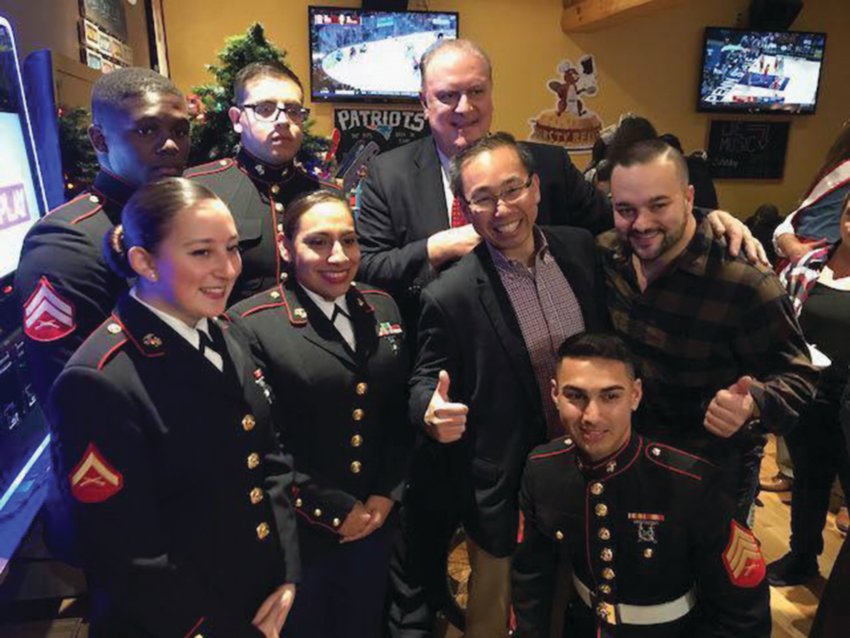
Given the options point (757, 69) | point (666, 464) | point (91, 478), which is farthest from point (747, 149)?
point (91, 478)

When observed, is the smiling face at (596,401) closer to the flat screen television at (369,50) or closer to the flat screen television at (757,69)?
the flat screen television at (369,50)

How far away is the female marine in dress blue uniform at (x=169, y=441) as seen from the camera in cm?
121

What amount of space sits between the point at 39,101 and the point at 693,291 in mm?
2462

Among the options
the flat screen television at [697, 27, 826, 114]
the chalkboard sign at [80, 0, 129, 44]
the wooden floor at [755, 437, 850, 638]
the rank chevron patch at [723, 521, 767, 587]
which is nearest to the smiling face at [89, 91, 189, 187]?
the rank chevron patch at [723, 521, 767, 587]

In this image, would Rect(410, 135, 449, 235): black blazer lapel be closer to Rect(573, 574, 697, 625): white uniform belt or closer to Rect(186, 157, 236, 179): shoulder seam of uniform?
Rect(186, 157, 236, 179): shoulder seam of uniform

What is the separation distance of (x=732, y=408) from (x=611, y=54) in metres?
5.20

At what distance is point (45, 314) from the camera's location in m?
1.53

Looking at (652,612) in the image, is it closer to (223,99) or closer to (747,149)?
(223,99)

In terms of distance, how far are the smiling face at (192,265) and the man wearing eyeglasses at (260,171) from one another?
0.65 meters

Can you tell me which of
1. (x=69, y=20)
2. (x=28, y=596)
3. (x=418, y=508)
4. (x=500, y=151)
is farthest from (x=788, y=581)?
(x=69, y=20)

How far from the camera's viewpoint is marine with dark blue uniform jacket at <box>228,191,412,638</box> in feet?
5.64

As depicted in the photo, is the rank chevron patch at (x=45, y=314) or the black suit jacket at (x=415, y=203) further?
the black suit jacket at (x=415, y=203)

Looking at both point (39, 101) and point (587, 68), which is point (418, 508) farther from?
point (587, 68)

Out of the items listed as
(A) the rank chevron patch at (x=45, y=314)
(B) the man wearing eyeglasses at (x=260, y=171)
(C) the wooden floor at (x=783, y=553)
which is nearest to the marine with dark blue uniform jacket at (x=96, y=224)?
(A) the rank chevron patch at (x=45, y=314)
